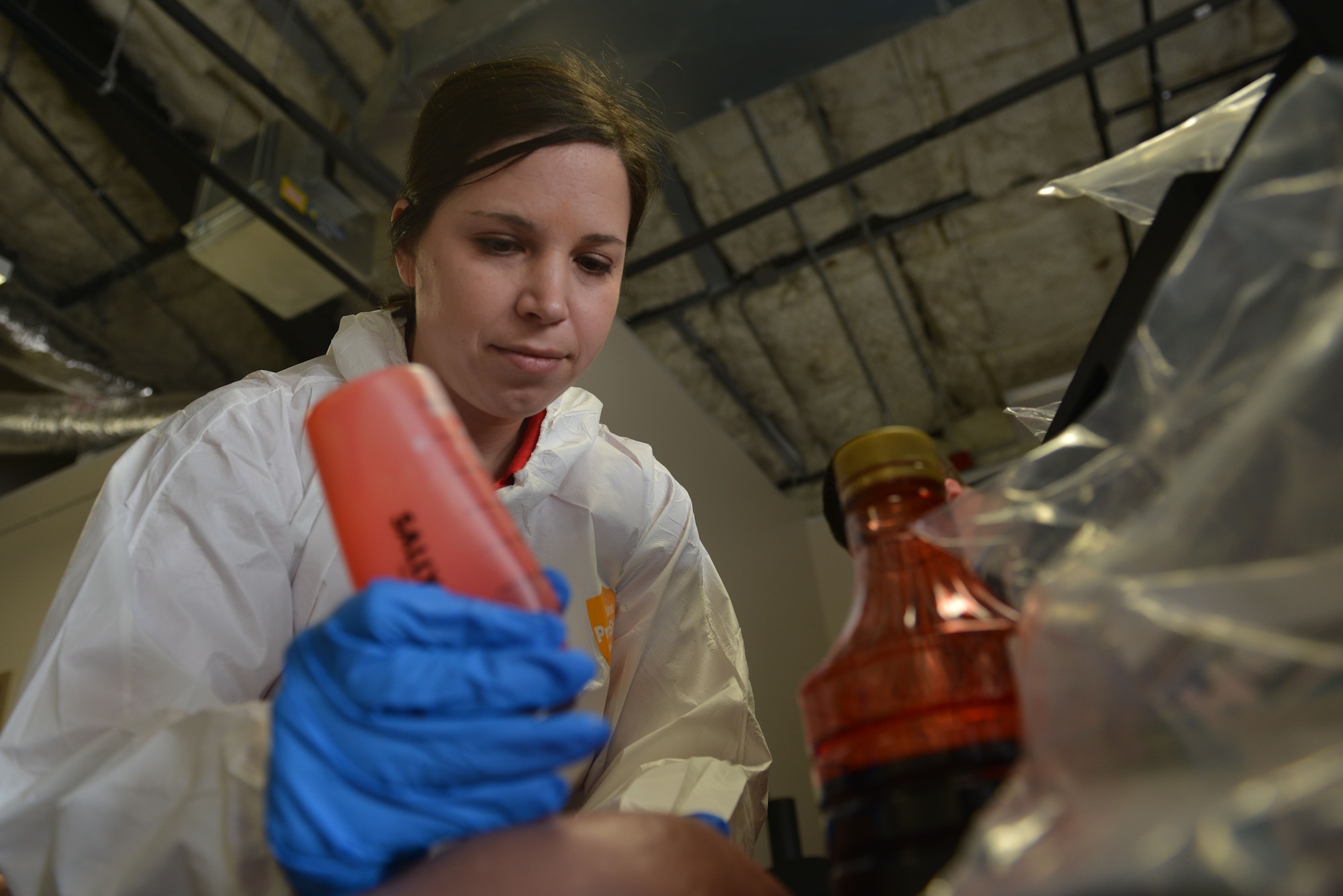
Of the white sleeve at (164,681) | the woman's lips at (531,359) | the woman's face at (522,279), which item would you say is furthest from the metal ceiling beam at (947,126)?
the white sleeve at (164,681)

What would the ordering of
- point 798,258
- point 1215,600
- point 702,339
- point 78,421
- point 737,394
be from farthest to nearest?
point 737,394
point 702,339
point 798,258
point 78,421
point 1215,600

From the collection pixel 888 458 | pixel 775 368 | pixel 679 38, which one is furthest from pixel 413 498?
pixel 775 368

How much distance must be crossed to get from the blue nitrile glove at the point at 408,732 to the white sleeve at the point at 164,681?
14 cm

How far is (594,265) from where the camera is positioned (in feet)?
3.10

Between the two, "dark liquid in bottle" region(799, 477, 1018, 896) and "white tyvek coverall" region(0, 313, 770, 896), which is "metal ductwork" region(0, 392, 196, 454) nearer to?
"white tyvek coverall" region(0, 313, 770, 896)

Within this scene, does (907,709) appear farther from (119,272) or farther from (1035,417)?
(119,272)

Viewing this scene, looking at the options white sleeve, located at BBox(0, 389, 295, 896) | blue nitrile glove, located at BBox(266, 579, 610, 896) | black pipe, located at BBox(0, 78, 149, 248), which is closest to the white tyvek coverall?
white sleeve, located at BBox(0, 389, 295, 896)

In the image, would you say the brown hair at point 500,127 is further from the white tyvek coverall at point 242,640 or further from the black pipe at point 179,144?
the black pipe at point 179,144

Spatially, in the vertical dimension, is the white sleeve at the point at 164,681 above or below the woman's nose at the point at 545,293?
below

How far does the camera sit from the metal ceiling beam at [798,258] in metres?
2.88

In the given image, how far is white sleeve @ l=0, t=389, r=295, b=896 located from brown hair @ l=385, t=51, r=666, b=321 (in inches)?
11.8

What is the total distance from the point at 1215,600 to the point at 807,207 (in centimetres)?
275

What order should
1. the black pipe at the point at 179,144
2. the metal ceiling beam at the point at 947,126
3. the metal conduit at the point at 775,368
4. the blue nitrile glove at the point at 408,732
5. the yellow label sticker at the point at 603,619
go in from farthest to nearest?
the metal conduit at the point at 775,368, the metal ceiling beam at the point at 947,126, the black pipe at the point at 179,144, the yellow label sticker at the point at 603,619, the blue nitrile glove at the point at 408,732

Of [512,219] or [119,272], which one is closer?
[512,219]
